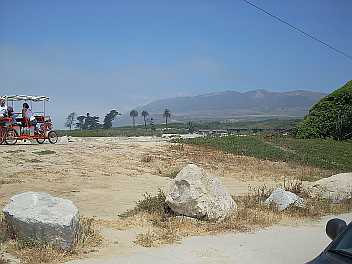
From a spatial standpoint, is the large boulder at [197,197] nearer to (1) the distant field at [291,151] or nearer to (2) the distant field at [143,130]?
(1) the distant field at [291,151]

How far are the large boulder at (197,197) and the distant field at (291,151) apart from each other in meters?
11.6

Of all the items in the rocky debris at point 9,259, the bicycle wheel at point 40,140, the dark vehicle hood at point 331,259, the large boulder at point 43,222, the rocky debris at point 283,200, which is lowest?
the rocky debris at point 9,259

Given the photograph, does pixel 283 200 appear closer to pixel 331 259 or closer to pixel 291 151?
pixel 331 259

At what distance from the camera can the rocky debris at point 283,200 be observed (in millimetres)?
10984

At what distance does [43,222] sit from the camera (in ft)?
23.7

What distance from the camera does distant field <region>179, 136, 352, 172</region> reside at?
70.2ft

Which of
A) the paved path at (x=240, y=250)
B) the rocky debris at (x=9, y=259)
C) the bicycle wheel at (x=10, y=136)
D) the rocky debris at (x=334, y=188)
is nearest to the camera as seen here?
the rocky debris at (x=9, y=259)

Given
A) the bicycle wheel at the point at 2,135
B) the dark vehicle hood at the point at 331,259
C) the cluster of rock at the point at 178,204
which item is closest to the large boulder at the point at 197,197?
the cluster of rock at the point at 178,204

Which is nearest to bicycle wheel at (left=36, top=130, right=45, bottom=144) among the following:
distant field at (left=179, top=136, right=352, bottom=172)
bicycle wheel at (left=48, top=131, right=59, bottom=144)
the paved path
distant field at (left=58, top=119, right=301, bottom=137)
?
bicycle wheel at (left=48, top=131, right=59, bottom=144)

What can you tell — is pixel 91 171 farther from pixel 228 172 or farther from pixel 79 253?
pixel 79 253

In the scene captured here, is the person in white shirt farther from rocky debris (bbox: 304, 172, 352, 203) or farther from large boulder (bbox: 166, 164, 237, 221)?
rocky debris (bbox: 304, 172, 352, 203)

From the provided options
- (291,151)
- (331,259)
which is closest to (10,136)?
(291,151)

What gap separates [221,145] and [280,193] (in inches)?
445

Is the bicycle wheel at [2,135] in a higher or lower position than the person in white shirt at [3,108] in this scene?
lower
